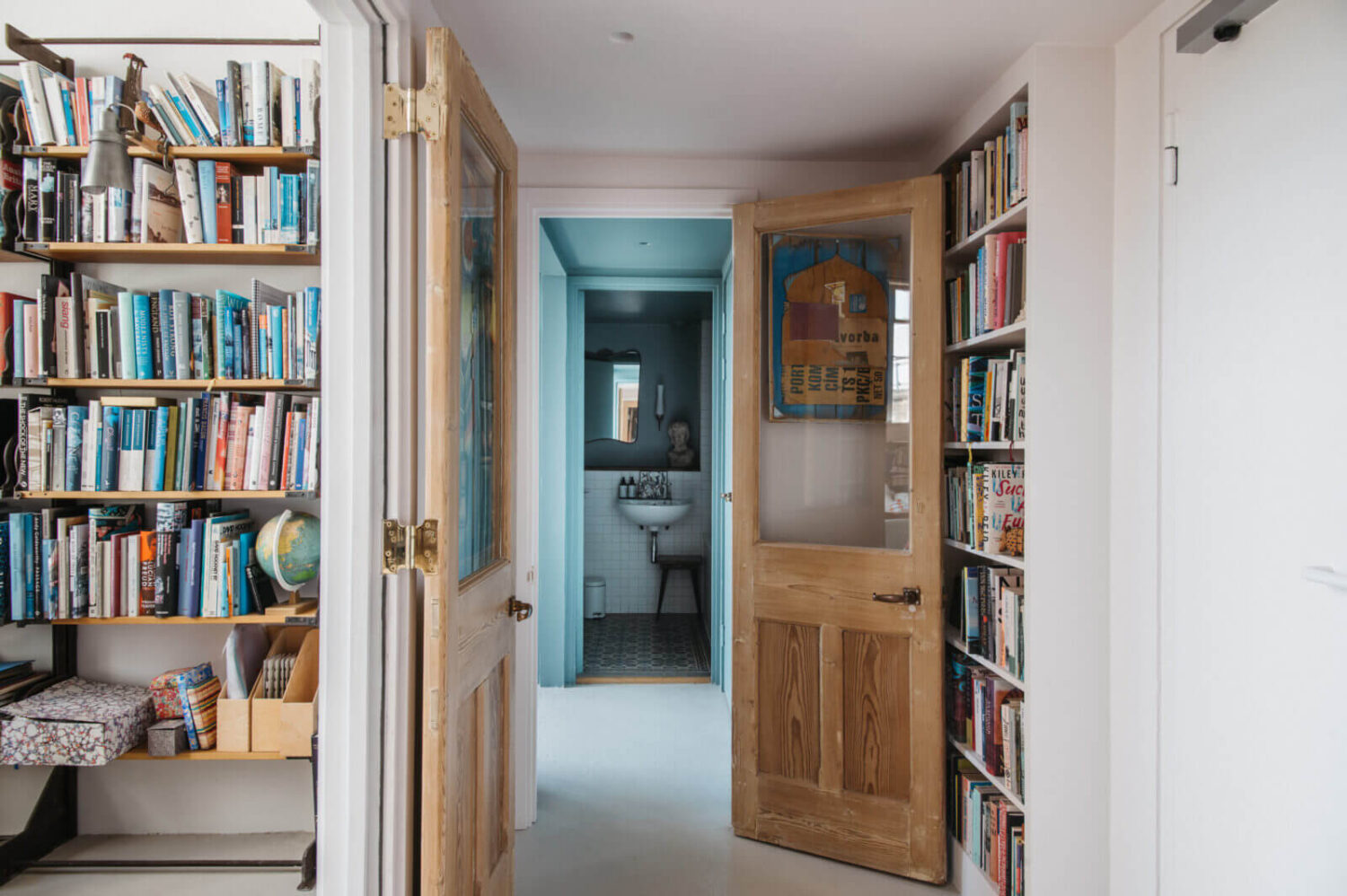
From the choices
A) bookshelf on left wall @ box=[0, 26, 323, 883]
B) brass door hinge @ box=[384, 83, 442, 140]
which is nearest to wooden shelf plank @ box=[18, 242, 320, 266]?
bookshelf on left wall @ box=[0, 26, 323, 883]

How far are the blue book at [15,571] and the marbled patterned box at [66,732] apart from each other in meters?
0.29

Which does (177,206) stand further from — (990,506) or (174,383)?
(990,506)

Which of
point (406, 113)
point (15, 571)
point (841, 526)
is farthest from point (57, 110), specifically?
point (841, 526)

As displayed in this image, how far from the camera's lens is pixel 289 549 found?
2.47 meters

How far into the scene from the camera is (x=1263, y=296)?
5.39 feet

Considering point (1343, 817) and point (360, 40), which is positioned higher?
point (360, 40)

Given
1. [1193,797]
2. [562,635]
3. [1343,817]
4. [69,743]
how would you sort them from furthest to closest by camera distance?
[562,635]
[69,743]
[1193,797]
[1343,817]

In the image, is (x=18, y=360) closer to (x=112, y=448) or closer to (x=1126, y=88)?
(x=112, y=448)

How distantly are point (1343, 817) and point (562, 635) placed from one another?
386cm

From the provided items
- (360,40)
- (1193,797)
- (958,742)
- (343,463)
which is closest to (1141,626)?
(1193,797)

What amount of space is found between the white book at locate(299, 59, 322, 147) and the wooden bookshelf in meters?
0.04

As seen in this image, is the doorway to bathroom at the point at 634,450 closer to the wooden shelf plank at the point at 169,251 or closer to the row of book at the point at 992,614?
the wooden shelf plank at the point at 169,251

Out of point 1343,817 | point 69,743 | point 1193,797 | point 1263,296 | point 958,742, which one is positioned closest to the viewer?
point 1343,817

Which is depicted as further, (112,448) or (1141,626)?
(112,448)
